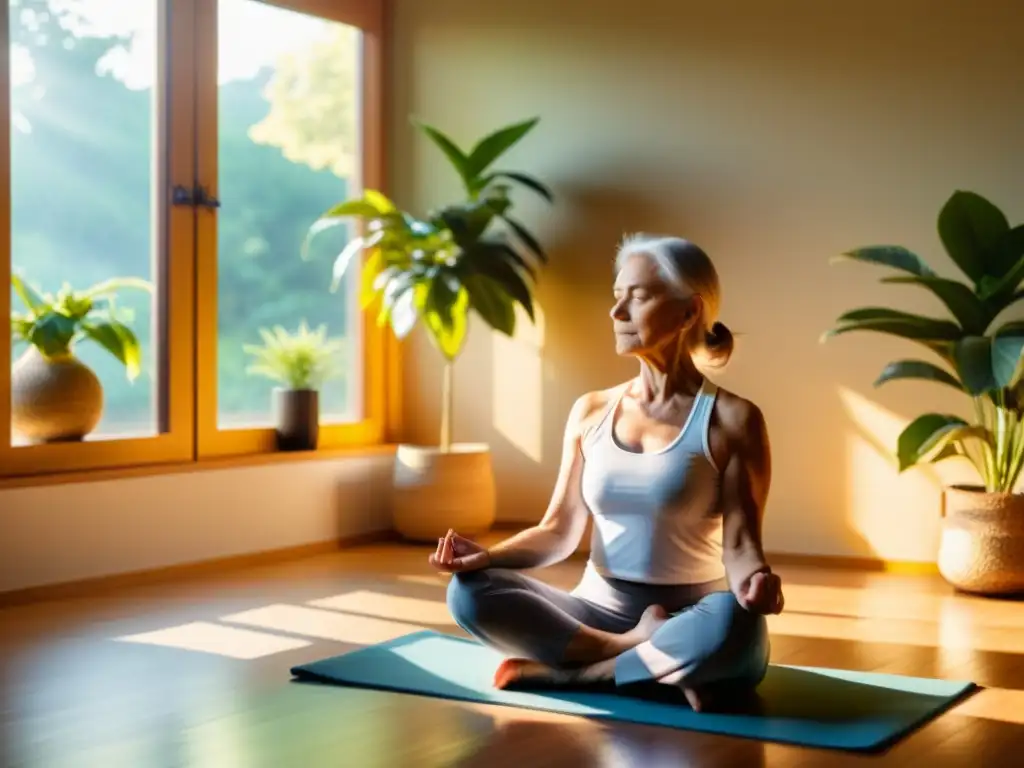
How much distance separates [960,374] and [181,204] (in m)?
2.60

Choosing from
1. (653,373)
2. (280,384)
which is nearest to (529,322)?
(280,384)

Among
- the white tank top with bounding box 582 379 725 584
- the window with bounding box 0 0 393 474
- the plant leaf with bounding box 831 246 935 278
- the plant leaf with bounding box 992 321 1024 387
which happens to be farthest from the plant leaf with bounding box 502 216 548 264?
the white tank top with bounding box 582 379 725 584

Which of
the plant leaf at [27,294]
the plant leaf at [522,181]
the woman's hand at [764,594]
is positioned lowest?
the woman's hand at [764,594]

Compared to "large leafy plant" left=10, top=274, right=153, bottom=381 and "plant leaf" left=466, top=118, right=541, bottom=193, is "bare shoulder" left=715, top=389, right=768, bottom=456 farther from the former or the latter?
"plant leaf" left=466, top=118, right=541, bottom=193

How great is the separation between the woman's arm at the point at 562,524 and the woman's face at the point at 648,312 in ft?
0.77

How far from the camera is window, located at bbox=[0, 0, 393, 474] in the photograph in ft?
15.1

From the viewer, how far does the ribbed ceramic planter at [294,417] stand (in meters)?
5.46

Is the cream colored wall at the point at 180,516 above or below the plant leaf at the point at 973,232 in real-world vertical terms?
below

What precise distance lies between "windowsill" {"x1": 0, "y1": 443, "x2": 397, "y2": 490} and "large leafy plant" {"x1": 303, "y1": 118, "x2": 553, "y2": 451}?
36cm

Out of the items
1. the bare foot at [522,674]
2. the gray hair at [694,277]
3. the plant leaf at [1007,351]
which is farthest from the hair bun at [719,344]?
the plant leaf at [1007,351]

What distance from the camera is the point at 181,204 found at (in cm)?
507

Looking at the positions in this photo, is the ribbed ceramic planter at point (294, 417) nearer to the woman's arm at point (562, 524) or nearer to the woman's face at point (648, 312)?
the woman's arm at point (562, 524)

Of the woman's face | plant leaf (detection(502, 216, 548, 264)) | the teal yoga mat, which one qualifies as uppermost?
plant leaf (detection(502, 216, 548, 264))

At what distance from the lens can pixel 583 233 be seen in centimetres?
566
